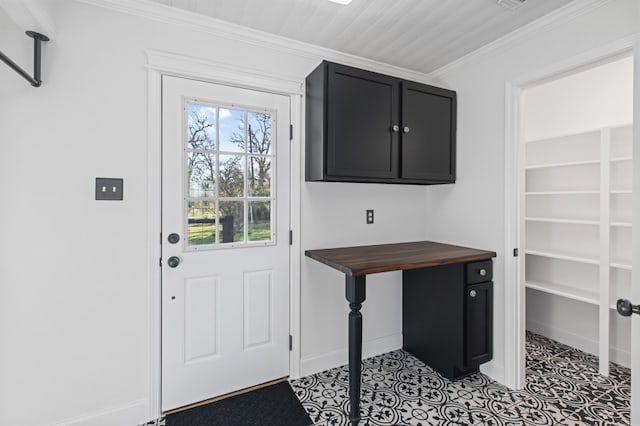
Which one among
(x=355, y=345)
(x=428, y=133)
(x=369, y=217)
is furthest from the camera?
(x=369, y=217)

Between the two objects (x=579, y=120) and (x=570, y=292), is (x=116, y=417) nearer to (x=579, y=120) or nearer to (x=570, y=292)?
(x=570, y=292)

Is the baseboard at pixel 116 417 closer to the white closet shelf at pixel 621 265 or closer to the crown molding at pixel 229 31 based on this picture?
the crown molding at pixel 229 31

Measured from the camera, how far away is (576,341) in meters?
2.73

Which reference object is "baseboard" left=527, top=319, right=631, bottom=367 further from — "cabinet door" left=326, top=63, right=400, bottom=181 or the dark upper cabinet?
"cabinet door" left=326, top=63, right=400, bottom=181

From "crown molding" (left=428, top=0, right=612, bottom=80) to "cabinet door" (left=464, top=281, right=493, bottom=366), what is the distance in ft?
5.41

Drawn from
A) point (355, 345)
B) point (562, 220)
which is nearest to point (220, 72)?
point (355, 345)

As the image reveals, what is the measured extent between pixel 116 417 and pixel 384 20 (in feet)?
9.14

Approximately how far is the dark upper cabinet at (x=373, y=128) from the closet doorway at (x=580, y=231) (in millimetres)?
581

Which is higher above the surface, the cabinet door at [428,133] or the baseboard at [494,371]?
the cabinet door at [428,133]

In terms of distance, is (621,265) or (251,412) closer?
(251,412)

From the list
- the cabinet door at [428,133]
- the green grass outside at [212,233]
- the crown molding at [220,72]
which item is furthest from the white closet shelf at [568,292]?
the crown molding at [220,72]

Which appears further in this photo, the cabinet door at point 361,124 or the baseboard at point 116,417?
the cabinet door at point 361,124

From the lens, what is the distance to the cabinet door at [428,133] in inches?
88.8

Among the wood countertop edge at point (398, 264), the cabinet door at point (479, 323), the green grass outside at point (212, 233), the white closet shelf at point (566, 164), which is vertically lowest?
the cabinet door at point (479, 323)
